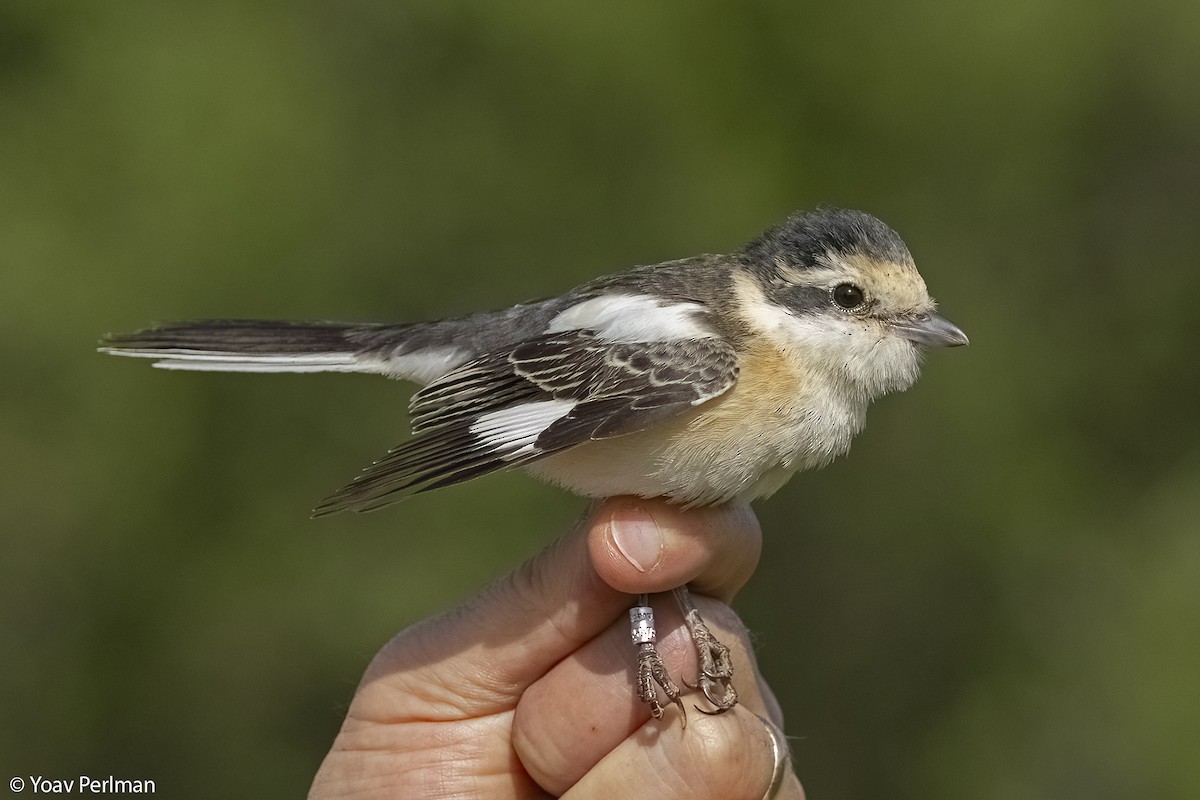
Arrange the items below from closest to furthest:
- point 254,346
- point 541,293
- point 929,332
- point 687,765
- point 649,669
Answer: point 687,765 → point 649,669 → point 929,332 → point 254,346 → point 541,293

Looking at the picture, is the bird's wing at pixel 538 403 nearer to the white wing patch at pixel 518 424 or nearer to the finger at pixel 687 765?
the white wing patch at pixel 518 424

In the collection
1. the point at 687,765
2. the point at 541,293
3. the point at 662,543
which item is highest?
the point at 541,293

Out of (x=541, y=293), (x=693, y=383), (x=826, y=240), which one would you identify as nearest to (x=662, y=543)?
(x=693, y=383)

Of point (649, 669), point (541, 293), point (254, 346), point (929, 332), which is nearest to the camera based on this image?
point (649, 669)

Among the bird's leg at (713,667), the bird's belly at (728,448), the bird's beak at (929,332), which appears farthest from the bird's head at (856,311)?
the bird's leg at (713,667)

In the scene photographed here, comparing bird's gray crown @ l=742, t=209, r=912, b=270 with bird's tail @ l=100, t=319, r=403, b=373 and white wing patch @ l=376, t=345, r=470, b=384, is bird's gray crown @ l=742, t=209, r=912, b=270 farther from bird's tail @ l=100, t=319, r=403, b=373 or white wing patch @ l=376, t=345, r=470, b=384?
bird's tail @ l=100, t=319, r=403, b=373

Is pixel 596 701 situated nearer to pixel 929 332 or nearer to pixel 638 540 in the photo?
pixel 638 540
